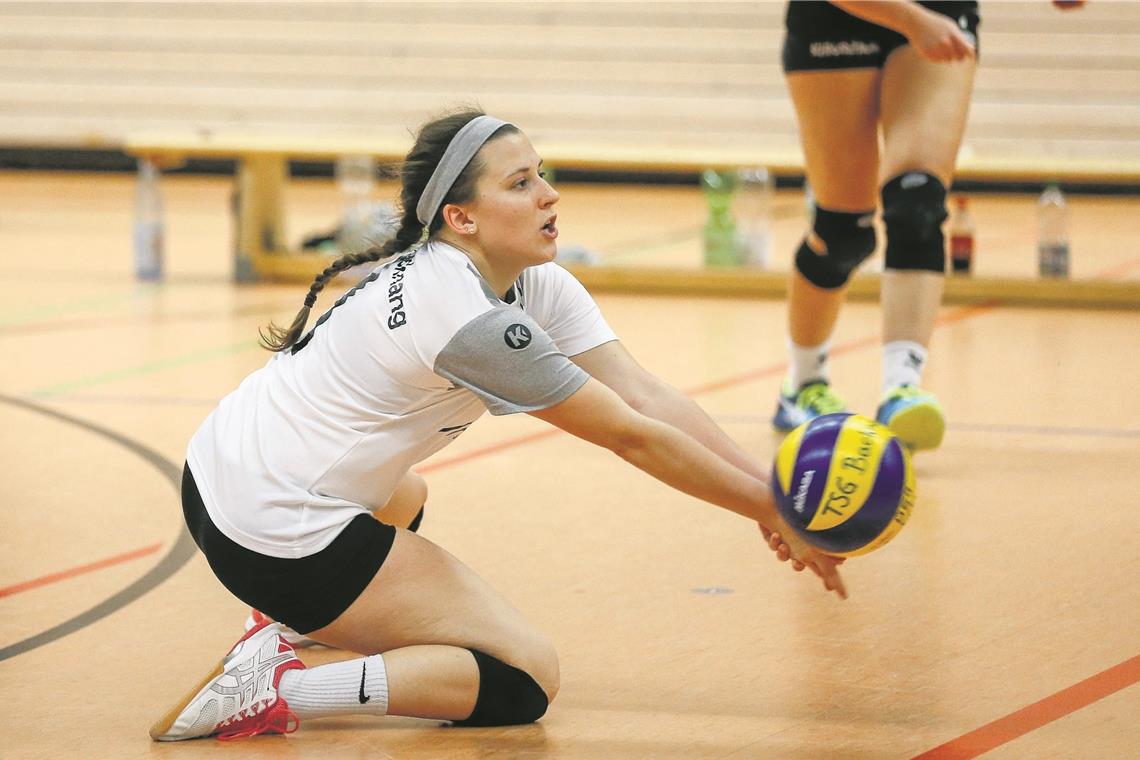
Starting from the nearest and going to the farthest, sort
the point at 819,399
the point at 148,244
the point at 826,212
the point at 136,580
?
the point at 136,580
the point at 826,212
the point at 819,399
the point at 148,244

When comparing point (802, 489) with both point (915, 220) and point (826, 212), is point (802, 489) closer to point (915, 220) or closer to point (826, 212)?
point (915, 220)

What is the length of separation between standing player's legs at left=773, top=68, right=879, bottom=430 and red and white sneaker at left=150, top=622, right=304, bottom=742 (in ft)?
6.99

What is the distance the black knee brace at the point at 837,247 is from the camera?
4.05 m

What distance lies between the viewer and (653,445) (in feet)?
7.30

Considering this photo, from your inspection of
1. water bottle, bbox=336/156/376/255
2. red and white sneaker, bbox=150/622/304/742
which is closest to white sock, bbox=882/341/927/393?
red and white sneaker, bbox=150/622/304/742

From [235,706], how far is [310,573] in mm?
204

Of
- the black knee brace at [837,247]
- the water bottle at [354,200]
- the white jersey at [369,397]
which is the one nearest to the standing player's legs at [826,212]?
the black knee brace at [837,247]

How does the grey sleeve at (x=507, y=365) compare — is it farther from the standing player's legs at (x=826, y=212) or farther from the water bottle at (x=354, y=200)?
the water bottle at (x=354, y=200)

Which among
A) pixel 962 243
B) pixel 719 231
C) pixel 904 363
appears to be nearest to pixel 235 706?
pixel 904 363

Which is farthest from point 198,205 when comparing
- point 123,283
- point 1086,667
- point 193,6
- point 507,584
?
point 1086,667

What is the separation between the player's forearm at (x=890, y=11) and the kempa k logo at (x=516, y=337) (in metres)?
1.62

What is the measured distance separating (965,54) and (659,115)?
8.26 metres

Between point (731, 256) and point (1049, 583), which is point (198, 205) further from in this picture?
point (1049, 583)

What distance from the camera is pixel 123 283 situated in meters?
7.41
